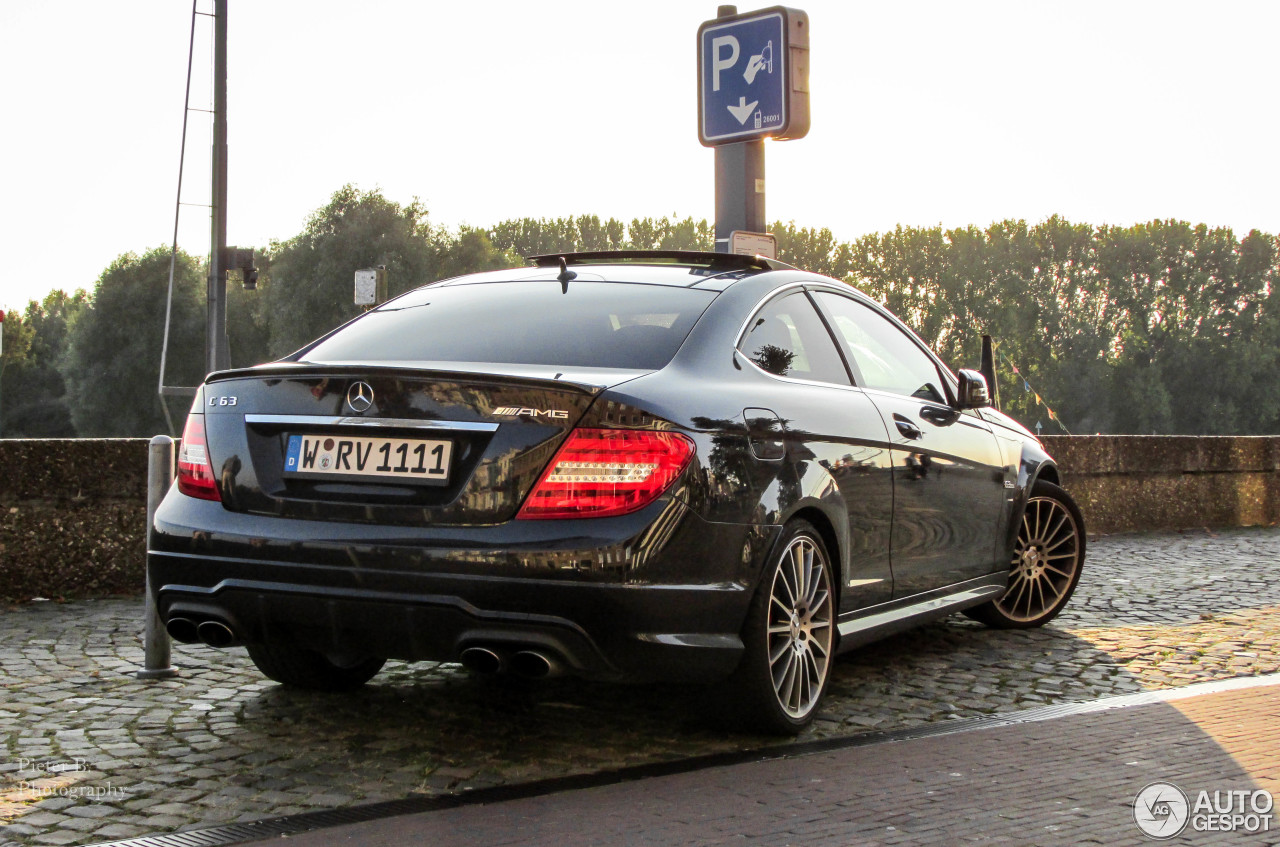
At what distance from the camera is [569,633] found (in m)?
3.96

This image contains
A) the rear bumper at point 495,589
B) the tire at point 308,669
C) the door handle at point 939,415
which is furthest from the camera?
the door handle at point 939,415

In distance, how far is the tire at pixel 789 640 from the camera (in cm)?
443

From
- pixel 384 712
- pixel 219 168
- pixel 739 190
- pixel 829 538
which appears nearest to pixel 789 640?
pixel 829 538

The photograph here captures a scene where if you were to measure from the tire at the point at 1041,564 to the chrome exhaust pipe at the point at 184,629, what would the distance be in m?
3.85

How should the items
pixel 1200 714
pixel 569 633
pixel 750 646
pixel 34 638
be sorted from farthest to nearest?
pixel 34 638 < pixel 1200 714 < pixel 750 646 < pixel 569 633

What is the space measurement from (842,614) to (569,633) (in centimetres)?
138

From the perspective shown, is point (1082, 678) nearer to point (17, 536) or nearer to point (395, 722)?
point (395, 722)

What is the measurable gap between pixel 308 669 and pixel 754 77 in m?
5.82

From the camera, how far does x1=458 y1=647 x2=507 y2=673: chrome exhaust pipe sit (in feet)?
13.1

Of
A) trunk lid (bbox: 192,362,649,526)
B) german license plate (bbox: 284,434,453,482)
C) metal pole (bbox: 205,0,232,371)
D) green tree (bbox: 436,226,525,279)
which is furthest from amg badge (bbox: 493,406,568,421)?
green tree (bbox: 436,226,525,279)

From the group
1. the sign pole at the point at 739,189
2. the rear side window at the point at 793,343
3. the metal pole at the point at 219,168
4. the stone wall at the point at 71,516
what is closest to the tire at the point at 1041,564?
the rear side window at the point at 793,343

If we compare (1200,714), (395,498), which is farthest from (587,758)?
(1200,714)

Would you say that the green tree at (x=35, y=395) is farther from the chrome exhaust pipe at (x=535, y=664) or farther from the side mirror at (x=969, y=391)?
the chrome exhaust pipe at (x=535, y=664)

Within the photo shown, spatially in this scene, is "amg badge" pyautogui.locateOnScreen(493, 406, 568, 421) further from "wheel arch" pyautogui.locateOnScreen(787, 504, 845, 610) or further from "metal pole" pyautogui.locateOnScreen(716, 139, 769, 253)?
"metal pole" pyautogui.locateOnScreen(716, 139, 769, 253)
